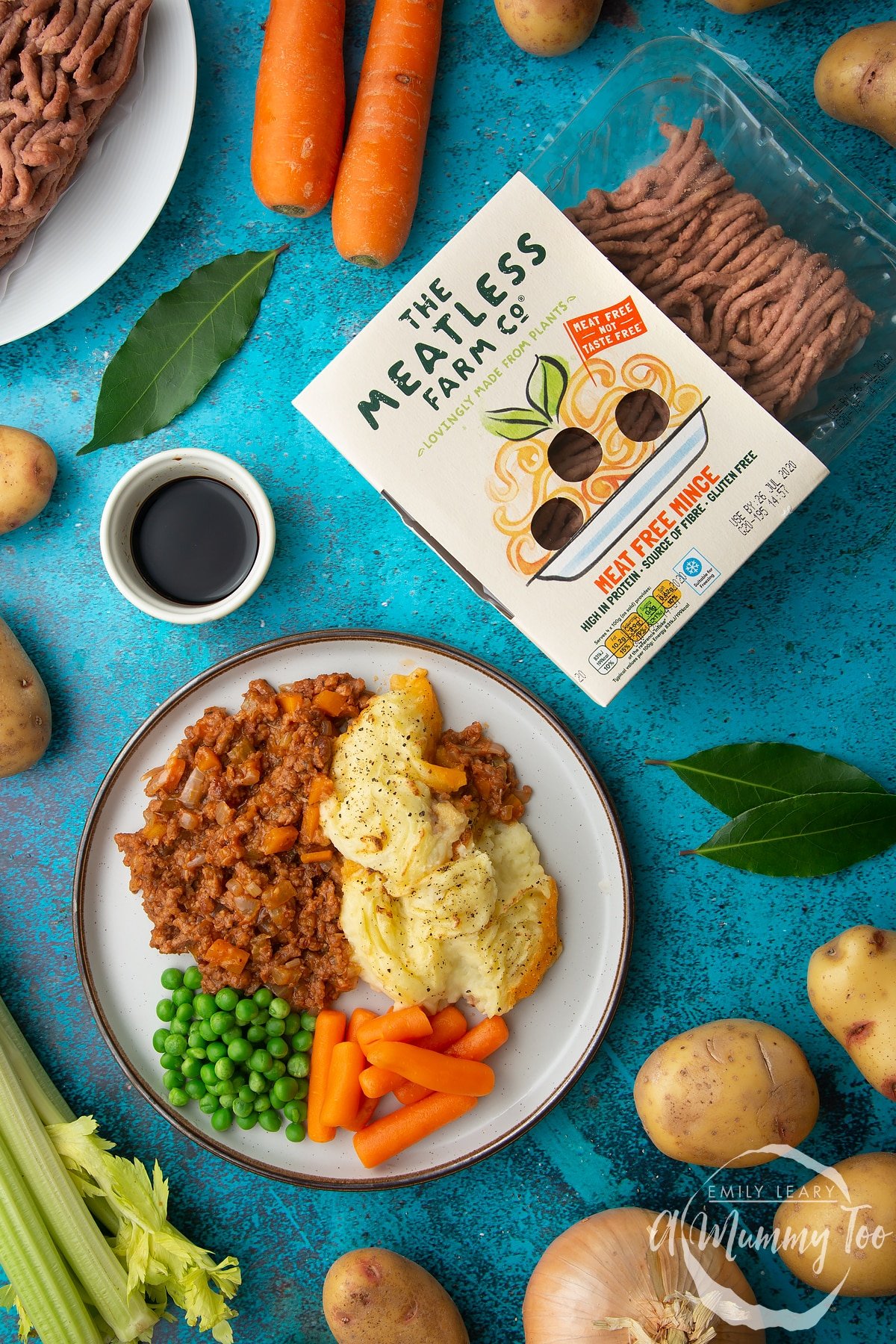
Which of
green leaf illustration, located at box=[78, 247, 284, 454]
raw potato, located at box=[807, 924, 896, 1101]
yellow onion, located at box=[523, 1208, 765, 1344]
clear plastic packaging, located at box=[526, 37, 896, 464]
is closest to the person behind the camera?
clear plastic packaging, located at box=[526, 37, 896, 464]

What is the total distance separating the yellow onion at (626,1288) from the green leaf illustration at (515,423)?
2.07 m

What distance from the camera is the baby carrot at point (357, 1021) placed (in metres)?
2.60

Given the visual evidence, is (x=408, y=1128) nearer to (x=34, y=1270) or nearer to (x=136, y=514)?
(x=34, y=1270)

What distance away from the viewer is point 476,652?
2771 mm

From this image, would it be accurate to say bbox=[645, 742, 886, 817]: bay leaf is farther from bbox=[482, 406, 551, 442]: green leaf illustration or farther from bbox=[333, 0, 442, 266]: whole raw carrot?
bbox=[333, 0, 442, 266]: whole raw carrot

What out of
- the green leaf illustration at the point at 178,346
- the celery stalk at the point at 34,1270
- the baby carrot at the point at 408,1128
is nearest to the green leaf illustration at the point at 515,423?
the green leaf illustration at the point at 178,346

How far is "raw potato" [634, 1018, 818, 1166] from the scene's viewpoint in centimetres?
241

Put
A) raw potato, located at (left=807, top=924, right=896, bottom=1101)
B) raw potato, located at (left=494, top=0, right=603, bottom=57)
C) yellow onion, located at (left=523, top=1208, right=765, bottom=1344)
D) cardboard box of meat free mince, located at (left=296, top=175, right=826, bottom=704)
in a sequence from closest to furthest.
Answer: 1. cardboard box of meat free mince, located at (left=296, top=175, right=826, bottom=704)
2. yellow onion, located at (left=523, top=1208, right=765, bottom=1344)
3. raw potato, located at (left=807, top=924, right=896, bottom=1101)
4. raw potato, located at (left=494, top=0, right=603, bottom=57)

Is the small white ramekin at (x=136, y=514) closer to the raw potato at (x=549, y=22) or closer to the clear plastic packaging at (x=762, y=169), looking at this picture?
the clear plastic packaging at (x=762, y=169)

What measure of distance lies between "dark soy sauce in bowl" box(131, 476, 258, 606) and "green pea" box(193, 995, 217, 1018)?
3.65 feet

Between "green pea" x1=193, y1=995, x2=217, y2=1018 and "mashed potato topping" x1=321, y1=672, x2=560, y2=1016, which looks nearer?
"mashed potato topping" x1=321, y1=672, x2=560, y2=1016

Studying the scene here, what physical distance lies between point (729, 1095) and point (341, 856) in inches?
47.3

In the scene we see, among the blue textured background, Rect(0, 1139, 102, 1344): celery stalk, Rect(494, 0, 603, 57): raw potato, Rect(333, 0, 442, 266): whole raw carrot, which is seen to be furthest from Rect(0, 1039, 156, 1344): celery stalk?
Rect(494, 0, 603, 57): raw potato

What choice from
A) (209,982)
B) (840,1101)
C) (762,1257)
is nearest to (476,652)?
(209,982)
